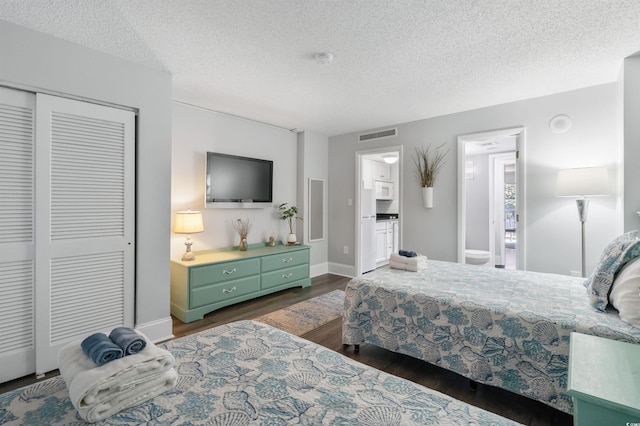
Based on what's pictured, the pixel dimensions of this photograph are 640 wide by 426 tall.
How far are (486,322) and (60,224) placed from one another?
121 inches

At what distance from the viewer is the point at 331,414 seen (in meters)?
0.93

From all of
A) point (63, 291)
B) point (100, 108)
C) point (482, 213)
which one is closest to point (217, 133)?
point (100, 108)

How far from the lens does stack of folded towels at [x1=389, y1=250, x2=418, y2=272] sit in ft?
9.04

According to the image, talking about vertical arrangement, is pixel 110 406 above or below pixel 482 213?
below

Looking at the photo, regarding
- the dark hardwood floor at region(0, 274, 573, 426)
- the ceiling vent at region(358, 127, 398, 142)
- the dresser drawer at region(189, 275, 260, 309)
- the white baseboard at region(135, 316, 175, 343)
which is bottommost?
the dark hardwood floor at region(0, 274, 573, 426)

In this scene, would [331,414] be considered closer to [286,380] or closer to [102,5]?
[286,380]

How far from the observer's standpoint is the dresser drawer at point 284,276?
12.9 ft

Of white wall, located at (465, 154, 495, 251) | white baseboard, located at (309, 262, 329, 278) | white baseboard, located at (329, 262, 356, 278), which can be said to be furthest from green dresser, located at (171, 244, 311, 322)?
white wall, located at (465, 154, 495, 251)

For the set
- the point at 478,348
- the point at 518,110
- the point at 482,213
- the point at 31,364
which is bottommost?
the point at 31,364

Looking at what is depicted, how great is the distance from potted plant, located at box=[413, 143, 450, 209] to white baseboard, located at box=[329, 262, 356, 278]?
170 cm

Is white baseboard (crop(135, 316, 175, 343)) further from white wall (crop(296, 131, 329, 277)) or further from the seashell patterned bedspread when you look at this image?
white wall (crop(296, 131, 329, 277))

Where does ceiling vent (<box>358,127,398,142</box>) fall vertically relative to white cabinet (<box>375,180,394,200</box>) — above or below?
above

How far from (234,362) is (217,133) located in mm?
3391

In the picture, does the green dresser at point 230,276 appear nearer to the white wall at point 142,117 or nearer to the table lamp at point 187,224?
the table lamp at point 187,224
